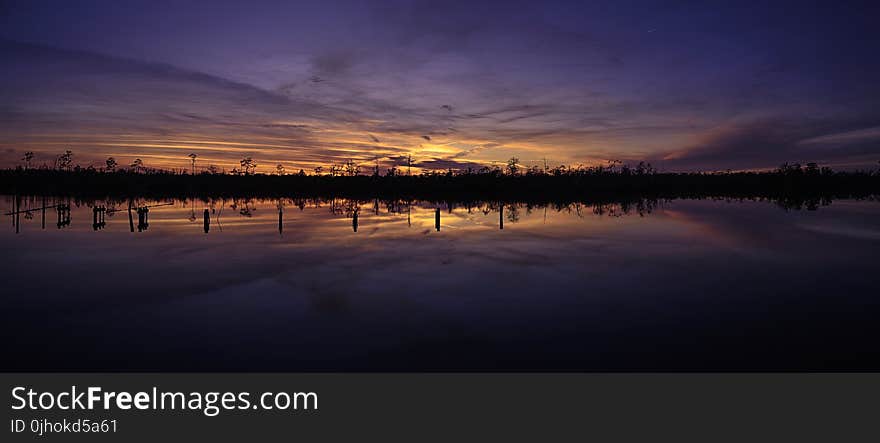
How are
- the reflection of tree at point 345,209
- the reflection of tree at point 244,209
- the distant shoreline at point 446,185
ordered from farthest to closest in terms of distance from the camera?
the distant shoreline at point 446,185
the reflection of tree at point 345,209
the reflection of tree at point 244,209

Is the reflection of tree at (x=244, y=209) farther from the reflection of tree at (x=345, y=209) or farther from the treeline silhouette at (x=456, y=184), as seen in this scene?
the treeline silhouette at (x=456, y=184)

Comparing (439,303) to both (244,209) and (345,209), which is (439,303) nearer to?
(345,209)

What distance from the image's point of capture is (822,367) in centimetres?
805

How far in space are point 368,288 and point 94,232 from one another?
19.9 meters

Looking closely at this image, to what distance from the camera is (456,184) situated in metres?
80.2

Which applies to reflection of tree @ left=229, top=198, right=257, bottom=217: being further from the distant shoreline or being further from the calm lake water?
the distant shoreline

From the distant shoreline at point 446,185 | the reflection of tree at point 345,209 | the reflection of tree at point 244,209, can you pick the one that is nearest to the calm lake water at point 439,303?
the reflection of tree at point 244,209

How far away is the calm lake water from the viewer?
8.52 meters

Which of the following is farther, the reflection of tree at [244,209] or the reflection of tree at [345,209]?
the reflection of tree at [345,209]

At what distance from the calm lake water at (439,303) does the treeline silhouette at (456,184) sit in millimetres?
50073

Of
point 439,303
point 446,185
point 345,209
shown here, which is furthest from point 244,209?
point 446,185

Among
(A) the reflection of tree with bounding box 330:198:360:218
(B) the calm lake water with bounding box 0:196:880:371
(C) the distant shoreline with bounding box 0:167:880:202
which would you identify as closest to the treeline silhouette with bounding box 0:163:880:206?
(C) the distant shoreline with bounding box 0:167:880:202

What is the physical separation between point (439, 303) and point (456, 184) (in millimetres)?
68762

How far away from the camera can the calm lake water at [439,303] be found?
8.52m
